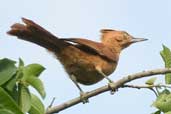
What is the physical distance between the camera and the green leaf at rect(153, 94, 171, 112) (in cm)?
339

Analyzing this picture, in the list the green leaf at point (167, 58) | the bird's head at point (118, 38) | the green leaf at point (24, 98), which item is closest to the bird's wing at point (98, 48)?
the bird's head at point (118, 38)

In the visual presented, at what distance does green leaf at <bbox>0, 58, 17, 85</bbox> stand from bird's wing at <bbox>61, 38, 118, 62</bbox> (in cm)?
263

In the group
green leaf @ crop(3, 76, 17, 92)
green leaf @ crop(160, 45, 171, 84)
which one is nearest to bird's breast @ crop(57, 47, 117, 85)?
green leaf @ crop(160, 45, 171, 84)

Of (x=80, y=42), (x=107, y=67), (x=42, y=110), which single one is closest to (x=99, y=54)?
(x=107, y=67)

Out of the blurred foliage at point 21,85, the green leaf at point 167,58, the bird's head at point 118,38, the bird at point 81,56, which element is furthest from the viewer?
the bird's head at point 118,38

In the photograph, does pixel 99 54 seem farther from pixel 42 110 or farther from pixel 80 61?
pixel 42 110

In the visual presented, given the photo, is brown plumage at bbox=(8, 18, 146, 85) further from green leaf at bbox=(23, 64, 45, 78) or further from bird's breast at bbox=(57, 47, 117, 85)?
green leaf at bbox=(23, 64, 45, 78)

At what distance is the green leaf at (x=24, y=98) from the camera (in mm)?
3186

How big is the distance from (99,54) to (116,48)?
3.48 ft

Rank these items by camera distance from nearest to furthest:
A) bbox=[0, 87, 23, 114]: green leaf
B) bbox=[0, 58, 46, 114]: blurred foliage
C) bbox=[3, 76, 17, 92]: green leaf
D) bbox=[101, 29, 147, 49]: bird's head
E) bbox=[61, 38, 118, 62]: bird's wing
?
bbox=[0, 87, 23, 114]: green leaf < bbox=[0, 58, 46, 114]: blurred foliage < bbox=[3, 76, 17, 92]: green leaf < bbox=[61, 38, 118, 62]: bird's wing < bbox=[101, 29, 147, 49]: bird's head

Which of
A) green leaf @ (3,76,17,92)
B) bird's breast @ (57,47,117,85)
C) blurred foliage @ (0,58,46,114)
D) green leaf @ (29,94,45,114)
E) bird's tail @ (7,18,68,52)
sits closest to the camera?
blurred foliage @ (0,58,46,114)

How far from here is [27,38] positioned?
519 cm

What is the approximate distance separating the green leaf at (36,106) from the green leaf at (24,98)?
0.40 feet

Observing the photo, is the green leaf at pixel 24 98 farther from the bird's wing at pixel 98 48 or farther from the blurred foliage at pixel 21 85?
the bird's wing at pixel 98 48
